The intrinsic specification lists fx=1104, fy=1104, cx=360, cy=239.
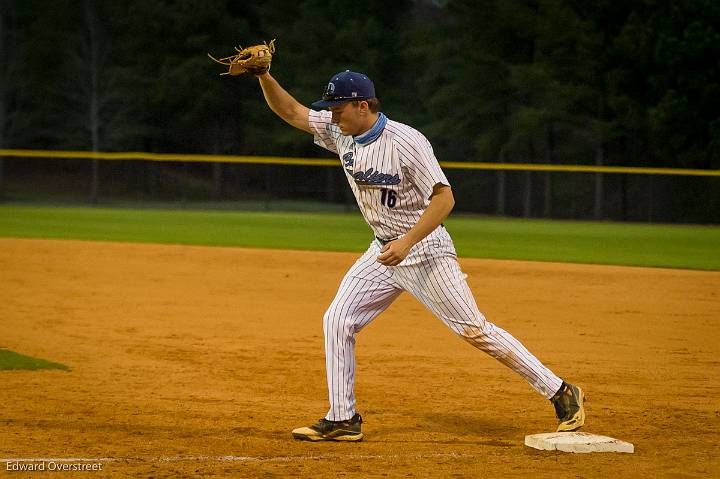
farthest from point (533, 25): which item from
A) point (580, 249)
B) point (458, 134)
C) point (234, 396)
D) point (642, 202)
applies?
point (234, 396)

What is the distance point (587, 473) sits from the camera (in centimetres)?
476

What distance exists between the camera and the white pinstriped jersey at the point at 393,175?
5.08 meters

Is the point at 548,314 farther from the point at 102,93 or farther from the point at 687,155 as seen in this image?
the point at 102,93

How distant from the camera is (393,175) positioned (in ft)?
16.8

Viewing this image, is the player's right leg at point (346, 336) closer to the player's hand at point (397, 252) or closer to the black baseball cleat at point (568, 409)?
the player's hand at point (397, 252)

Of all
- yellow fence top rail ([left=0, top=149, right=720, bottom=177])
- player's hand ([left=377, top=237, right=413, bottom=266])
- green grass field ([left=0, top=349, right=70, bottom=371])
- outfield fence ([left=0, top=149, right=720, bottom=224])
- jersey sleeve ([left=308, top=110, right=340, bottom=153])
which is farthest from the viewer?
outfield fence ([left=0, top=149, right=720, bottom=224])

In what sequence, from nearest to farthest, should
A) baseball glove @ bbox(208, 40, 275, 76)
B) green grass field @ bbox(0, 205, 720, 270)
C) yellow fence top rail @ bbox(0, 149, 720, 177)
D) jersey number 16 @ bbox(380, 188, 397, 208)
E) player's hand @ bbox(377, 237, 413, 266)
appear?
player's hand @ bbox(377, 237, 413, 266) → jersey number 16 @ bbox(380, 188, 397, 208) → baseball glove @ bbox(208, 40, 275, 76) → green grass field @ bbox(0, 205, 720, 270) → yellow fence top rail @ bbox(0, 149, 720, 177)

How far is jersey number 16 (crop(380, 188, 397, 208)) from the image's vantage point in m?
5.18

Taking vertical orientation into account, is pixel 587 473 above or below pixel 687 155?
below

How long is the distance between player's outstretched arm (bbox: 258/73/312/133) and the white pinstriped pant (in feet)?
2.44

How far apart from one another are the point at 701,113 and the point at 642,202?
620cm

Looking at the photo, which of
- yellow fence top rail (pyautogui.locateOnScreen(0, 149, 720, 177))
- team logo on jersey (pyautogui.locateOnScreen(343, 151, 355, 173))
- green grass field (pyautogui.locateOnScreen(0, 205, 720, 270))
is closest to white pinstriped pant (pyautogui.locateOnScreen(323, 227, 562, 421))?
team logo on jersey (pyautogui.locateOnScreen(343, 151, 355, 173))

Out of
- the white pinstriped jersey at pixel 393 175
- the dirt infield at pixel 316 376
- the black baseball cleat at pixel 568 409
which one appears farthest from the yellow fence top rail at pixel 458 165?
the white pinstriped jersey at pixel 393 175

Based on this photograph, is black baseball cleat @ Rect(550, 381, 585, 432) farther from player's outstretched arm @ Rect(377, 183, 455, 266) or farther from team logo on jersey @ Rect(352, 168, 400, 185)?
team logo on jersey @ Rect(352, 168, 400, 185)
